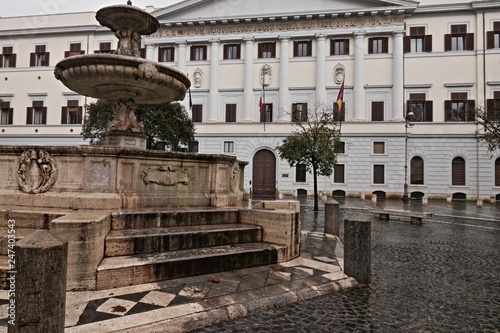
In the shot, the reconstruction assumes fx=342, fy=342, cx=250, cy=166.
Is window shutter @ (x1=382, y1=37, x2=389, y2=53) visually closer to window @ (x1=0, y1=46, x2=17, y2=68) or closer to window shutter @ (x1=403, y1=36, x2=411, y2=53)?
window shutter @ (x1=403, y1=36, x2=411, y2=53)

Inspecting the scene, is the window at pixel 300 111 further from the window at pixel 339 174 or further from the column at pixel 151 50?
the column at pixel 151 50

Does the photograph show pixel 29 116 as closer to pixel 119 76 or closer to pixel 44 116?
pixel 44 116

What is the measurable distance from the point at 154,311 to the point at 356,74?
97.0 ft

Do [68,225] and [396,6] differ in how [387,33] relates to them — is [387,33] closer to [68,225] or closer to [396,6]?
[396,6]

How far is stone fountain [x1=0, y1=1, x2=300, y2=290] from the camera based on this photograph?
4.09 m

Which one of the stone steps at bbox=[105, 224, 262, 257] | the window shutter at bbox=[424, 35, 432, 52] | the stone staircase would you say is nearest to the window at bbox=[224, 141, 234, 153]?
the window shutter at bbox=[424, 35, 432, 52]

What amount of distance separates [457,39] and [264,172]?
19.8 metres

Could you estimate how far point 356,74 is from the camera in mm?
29500

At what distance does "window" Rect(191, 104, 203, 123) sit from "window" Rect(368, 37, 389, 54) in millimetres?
15905

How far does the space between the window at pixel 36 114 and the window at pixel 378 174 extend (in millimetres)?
32144

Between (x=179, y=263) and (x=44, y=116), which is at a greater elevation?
(x=44, y=116)

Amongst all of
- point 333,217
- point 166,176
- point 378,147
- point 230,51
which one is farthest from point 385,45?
point 166,176

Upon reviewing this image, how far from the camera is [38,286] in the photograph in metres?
2.31

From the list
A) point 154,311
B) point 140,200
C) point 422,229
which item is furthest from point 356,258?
point 422,229
